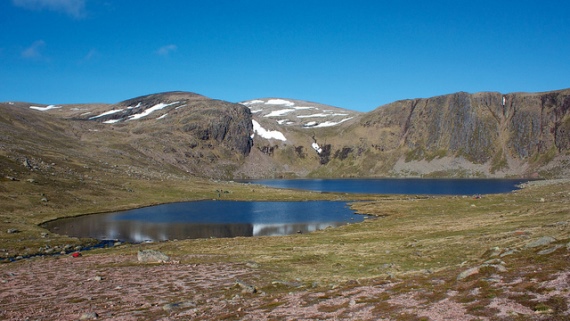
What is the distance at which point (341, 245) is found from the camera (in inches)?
1948

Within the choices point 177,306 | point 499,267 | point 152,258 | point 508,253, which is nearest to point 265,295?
point 177,306

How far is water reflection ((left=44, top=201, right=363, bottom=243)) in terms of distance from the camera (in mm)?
71438

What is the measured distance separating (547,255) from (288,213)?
79.1 m

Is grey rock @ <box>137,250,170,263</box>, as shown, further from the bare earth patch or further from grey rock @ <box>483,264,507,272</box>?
grey rock @ <box>483,264,507,272</box>

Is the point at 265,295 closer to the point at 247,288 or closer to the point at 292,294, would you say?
the point at 247,288

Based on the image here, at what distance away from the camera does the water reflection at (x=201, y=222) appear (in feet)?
234

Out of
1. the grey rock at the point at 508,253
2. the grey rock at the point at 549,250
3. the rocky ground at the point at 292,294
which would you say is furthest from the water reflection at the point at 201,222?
the grey rock at the point at 549,250

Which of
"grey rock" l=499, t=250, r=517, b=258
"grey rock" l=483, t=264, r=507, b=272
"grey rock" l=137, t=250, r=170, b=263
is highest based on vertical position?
"grey rock" l=483, t=264, r=507, b=272

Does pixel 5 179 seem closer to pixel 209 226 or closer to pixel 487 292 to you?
pixel 209 226

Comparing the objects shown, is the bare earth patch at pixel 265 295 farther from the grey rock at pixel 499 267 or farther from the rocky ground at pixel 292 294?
the grey rock at pixel 499 267

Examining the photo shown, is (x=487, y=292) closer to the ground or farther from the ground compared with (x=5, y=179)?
closer to the ground

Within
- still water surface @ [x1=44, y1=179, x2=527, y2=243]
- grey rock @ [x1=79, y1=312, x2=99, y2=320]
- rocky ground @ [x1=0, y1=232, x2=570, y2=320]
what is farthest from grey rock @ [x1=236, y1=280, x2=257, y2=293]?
still water surface @ [x1=44, y1=179, x2=527, y2=243]

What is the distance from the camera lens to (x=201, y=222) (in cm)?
8469

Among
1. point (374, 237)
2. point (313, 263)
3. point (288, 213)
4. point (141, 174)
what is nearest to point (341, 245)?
point (374, 237)
